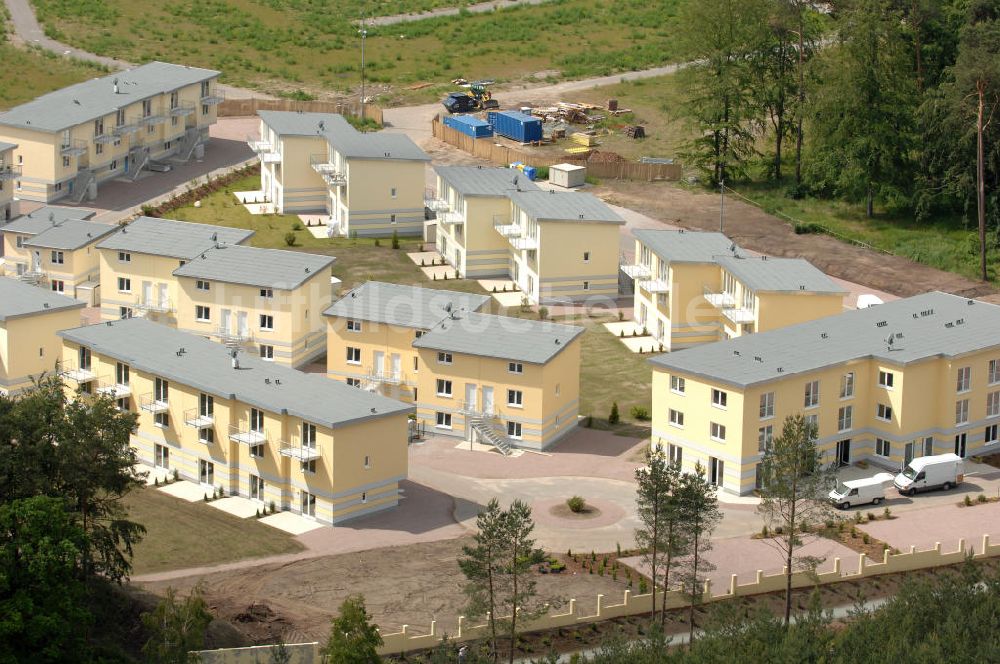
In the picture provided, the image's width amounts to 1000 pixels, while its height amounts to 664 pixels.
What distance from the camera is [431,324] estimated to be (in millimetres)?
89562

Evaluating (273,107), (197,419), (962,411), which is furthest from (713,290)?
(273,107)

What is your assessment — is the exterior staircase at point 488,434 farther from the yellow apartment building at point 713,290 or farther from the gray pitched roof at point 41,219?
the gray pitched roof at point 41,219

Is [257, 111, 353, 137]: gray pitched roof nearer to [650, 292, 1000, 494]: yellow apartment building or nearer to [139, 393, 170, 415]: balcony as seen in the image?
[139, 393, 170, 415]: balcony

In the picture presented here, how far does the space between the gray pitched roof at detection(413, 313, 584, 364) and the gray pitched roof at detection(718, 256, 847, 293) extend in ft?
38.3

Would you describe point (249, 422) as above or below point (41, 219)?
below

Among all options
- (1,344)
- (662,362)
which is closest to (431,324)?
(662,362)

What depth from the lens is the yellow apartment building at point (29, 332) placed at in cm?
9000

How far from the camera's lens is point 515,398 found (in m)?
85.9

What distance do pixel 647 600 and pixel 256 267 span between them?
118 ft

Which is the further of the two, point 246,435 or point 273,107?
point 273,107

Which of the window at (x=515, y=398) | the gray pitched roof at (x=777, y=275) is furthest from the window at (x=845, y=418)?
the window at (x=515, y=398)

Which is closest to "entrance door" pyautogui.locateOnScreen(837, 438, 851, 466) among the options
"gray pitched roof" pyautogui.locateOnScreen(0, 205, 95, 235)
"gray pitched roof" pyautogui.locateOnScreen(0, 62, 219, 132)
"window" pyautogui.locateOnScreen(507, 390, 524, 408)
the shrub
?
the shrub

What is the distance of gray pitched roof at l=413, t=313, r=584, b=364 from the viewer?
3369 inches

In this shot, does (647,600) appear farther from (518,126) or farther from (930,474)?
(518,126)
